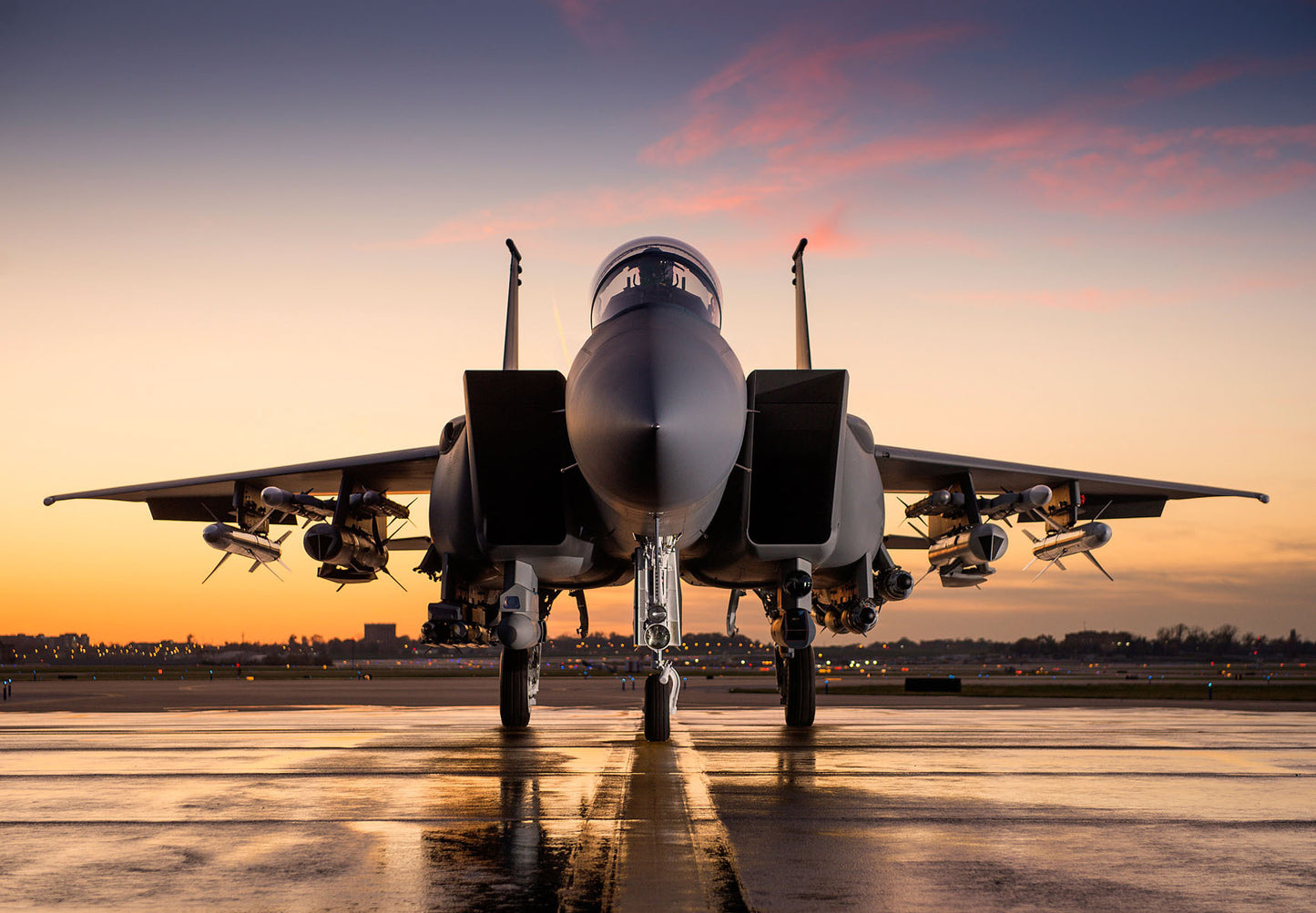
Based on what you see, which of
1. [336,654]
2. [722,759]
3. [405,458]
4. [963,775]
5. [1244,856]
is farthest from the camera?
[336,654]

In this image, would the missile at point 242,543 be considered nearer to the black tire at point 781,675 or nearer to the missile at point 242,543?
the missile at point 242,543

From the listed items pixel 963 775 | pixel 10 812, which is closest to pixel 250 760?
pixel 10 812

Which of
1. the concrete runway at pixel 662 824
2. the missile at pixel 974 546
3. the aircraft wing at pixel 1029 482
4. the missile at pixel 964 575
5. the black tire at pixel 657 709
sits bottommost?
the concrete runway at pixel 662 824

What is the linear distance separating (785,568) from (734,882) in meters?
7.05

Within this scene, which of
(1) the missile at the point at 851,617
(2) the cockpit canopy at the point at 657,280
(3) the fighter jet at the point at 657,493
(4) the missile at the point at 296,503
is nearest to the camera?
(3) the fighter jet at the point at 657,493

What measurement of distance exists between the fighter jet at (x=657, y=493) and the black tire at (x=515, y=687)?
0.09ft

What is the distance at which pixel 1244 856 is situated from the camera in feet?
18.2

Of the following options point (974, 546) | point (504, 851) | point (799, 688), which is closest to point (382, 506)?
point (799, 688)

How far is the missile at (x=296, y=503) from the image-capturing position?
1395cm

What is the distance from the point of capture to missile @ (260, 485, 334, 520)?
549 inches

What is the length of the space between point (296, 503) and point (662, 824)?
8954 mm

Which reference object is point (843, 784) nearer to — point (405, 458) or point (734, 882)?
point (734, 882)

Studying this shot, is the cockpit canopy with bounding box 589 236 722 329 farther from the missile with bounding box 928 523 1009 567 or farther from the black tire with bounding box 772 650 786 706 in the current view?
the black tire with bounding box 772 650 786 706

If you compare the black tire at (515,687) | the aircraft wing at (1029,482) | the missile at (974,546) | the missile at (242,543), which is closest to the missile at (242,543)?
the missile at (242,543)
